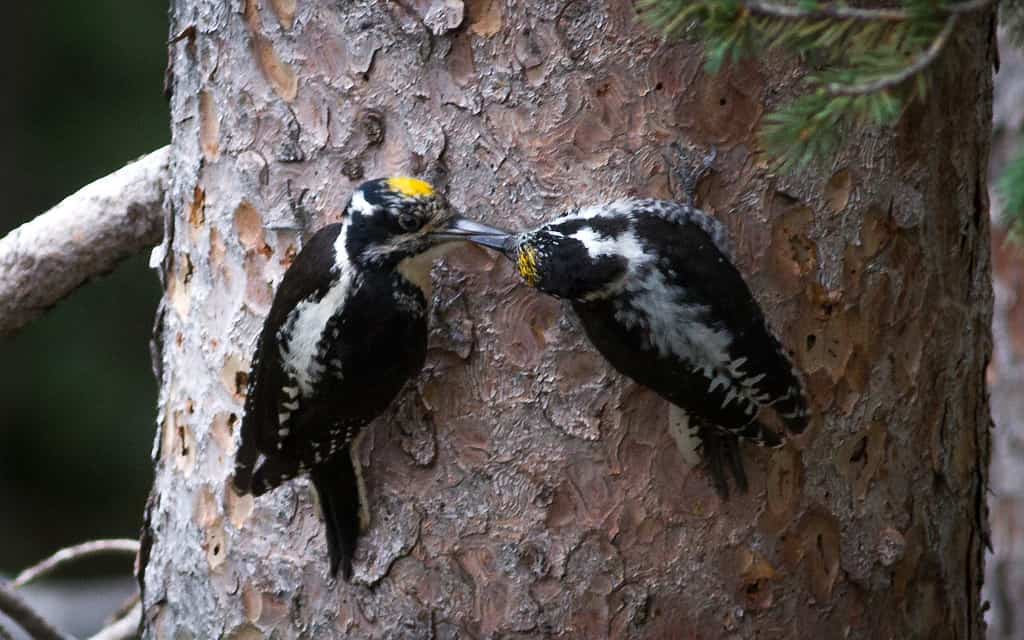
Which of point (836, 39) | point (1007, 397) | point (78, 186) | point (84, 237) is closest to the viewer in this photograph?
point (836, 39)

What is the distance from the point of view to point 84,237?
216 cm

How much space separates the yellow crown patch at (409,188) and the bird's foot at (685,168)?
32 centimetres

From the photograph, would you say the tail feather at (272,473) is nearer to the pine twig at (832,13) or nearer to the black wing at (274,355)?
the black wing at (274,355)

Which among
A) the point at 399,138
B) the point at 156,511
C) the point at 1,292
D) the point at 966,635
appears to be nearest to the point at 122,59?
the point at 1,292

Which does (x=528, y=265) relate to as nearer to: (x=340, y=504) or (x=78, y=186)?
(x=340, y=504)

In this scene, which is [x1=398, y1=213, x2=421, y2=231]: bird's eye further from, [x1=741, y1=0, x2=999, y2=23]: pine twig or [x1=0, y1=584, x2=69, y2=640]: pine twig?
[x1=0, y1=584, x2=69, y2=640]: pine twig

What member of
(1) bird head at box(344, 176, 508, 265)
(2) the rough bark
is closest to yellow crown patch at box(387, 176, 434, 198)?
(1) bird head at box(344, 176, 508, 265)

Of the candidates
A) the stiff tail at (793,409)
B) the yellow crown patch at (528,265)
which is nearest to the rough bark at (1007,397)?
the stiff tail at (793,409)

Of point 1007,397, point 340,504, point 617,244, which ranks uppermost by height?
point 617,244

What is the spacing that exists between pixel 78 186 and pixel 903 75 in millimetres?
4356

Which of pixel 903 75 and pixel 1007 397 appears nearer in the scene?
pixel 903 75

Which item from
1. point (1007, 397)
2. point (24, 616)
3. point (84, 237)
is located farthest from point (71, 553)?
Answer: point (1007, 397)

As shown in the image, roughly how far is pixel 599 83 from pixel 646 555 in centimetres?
64

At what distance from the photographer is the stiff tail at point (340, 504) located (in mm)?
1782
